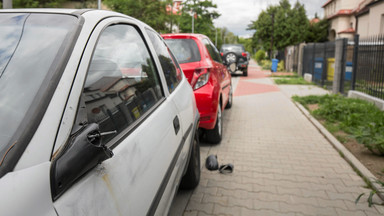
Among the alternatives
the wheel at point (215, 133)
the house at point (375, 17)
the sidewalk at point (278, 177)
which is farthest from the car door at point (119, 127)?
the house at point (375, 17)

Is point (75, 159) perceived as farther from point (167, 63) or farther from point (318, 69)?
point (318, 69)

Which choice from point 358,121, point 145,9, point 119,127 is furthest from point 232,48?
point 119,127

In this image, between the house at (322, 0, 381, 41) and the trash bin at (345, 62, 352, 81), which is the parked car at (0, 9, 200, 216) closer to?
the trash bin at (345, 62, 352, 81)

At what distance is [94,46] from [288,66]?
25.6 metres

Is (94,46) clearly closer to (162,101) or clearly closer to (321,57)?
(162,101)

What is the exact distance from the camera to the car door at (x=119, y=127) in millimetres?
1106

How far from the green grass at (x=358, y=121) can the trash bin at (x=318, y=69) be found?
17.5 ft

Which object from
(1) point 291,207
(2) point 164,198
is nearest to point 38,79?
(2) point 164,198

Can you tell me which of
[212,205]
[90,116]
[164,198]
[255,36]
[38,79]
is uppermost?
[255,36]

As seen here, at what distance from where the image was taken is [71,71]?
1.26 meters

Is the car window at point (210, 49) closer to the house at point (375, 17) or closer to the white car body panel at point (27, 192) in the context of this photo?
the white car body panel at point (27, 192)

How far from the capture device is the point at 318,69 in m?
14.3

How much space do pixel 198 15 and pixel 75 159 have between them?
40.4 metres

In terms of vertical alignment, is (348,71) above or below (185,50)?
below
